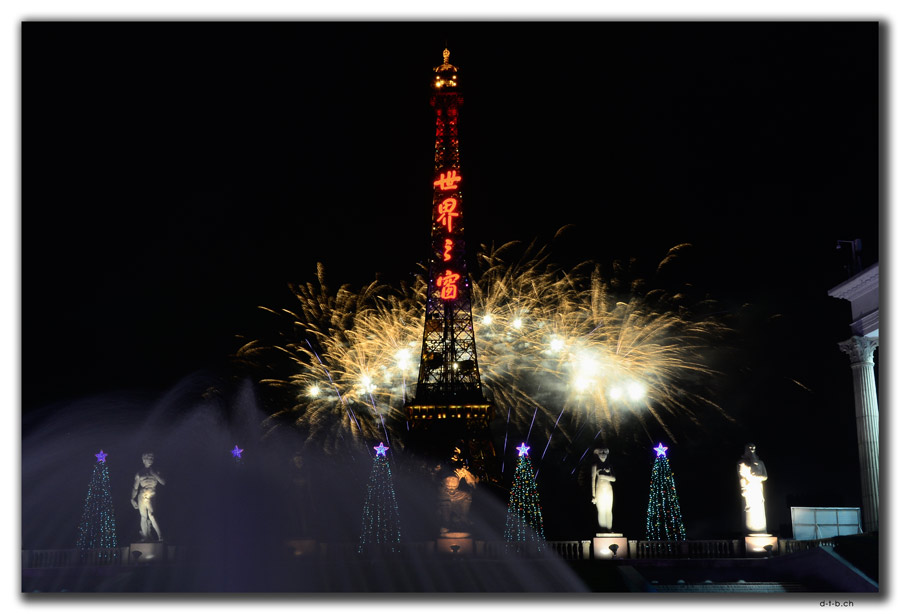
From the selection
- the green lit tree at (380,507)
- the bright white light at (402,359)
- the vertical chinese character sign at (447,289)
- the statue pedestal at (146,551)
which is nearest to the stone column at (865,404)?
the vertical chinese character sign at (447,289)

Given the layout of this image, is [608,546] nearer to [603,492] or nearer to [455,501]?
[603,492]

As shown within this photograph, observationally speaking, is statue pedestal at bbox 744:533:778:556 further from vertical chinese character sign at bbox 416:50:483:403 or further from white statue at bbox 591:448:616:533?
vertical chinese character sign at bbox 416:50:483:403

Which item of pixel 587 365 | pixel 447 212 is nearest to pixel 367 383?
pixel 587 365

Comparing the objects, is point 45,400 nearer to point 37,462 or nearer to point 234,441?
point 37,462

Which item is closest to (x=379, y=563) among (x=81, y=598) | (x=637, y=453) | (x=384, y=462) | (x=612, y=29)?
(x=81, y=598)

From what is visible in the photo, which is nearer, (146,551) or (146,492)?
(146,551)

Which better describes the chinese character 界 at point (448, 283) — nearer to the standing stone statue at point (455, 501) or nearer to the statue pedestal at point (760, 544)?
the standing stone statue at point (455, 501)
